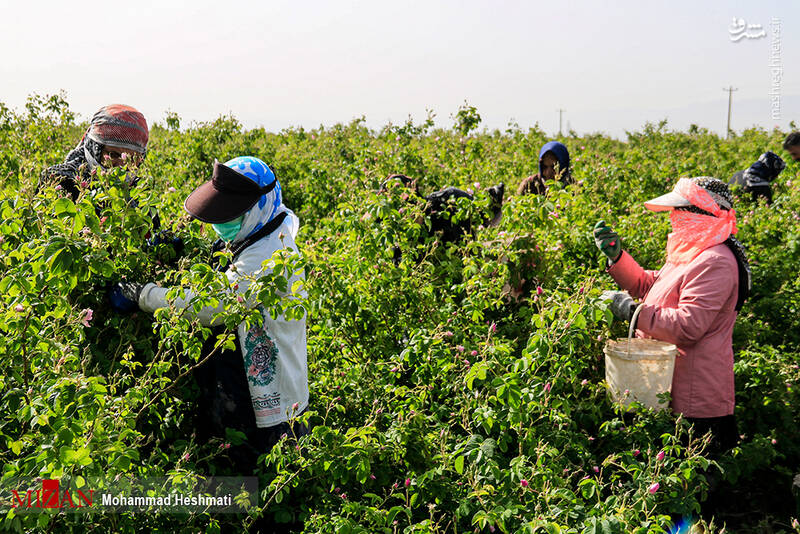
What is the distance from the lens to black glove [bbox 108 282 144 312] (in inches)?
93.9

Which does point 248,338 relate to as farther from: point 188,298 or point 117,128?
point 117,128

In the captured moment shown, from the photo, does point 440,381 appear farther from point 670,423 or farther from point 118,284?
point 118,284

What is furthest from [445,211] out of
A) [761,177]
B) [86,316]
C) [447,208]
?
[761,177]

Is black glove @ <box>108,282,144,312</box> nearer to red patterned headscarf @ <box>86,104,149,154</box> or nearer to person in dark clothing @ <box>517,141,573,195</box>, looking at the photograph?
red patterned headscarf @ <box>86,104,149,154</box>

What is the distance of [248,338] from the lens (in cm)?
243

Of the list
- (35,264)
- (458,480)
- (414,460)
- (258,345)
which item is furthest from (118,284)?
(458,480)

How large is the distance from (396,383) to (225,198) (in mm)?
1297

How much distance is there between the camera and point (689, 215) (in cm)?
305

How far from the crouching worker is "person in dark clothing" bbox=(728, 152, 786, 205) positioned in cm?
621

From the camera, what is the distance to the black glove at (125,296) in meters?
2.38

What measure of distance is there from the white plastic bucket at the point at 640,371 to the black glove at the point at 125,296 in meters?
2.00

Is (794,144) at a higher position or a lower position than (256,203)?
lower

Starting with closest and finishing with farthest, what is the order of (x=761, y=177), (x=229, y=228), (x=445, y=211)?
(x=229, y=228), (x=445, y=211), (x=761, y=177)

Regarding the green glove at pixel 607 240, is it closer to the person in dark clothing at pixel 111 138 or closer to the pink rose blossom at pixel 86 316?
the person in dark clothing at pixel 111 138
